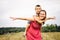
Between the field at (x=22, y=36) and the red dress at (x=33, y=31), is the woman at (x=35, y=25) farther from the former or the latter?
the field at (x=22, y=36)

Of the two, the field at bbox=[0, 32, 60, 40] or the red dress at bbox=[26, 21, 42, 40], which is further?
the field at bbox=[0, 32, 60, 40]

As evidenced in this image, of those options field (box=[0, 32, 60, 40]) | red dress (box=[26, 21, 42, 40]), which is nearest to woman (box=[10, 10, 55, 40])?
→ red dress (box=[26, 21, 42, 40])

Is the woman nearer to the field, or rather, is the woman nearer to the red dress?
the red dress

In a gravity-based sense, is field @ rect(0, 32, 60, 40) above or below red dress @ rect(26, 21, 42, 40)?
below

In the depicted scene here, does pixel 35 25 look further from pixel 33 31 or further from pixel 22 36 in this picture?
pixel 22 36

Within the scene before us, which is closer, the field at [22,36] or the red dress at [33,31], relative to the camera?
the red dress at [33,31]

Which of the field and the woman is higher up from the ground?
the woman

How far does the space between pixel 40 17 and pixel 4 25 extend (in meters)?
0.50

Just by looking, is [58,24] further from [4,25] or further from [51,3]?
[4,25]

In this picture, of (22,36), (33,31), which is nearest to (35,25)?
(33,31)

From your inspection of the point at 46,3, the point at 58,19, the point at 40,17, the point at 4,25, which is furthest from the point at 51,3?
the point at 4,25

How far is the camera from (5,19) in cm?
212

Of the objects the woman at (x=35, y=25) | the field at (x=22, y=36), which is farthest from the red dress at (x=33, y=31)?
the field at (x=22, y=36)

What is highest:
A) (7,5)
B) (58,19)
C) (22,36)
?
(7,5)
